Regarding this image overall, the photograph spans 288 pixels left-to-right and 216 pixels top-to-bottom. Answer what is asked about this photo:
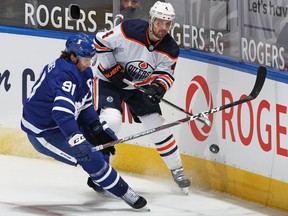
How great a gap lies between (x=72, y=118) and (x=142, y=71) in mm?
860

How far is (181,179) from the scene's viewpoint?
612cm

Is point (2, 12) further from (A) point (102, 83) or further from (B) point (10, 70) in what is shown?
(A) point (102, 83)

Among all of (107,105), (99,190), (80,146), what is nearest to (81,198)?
(99,190)

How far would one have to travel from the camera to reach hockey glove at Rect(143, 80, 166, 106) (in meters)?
5.87

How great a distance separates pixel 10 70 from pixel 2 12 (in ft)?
1.38

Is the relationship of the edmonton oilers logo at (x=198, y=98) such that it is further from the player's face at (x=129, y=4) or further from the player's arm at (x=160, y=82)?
the player's face at (x=129, y=4)

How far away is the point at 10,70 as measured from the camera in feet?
22.8

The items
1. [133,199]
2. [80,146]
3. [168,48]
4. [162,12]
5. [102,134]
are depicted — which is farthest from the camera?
[168,48]

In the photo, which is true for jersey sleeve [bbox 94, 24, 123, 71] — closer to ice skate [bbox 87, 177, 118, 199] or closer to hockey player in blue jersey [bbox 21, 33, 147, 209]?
hockey player in blue jersey [bbox 21, 33, 147, 209]

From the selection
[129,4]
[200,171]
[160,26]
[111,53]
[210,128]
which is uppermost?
[129,4]

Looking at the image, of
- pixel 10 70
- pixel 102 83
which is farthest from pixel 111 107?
pixel 10 70

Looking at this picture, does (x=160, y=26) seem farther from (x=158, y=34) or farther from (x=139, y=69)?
(x=139, y=69)

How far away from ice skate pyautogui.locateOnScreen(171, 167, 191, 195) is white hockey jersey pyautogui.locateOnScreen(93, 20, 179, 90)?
54 cm

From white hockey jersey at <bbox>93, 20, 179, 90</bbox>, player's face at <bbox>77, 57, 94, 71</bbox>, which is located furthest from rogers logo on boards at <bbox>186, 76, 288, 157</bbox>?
player's face at <bbox>77, 57, 94, 71</bbox>
